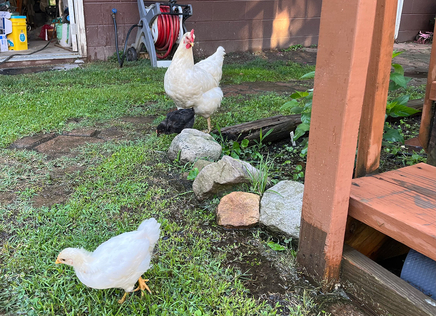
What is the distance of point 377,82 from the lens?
64.1 inches

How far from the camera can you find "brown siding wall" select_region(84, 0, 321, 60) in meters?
7.48

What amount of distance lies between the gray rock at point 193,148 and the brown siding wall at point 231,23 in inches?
218

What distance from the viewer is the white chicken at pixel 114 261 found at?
148 cm

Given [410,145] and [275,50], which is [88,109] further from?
[275,50]

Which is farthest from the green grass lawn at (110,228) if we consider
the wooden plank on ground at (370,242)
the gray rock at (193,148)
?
the wooden plank on ground at (370,242)

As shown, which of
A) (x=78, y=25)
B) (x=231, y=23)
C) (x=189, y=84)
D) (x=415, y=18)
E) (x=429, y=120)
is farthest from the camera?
(x=415, y=18)

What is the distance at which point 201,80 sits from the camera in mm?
3576

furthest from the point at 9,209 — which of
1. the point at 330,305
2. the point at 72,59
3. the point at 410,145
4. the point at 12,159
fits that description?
the point at 72,59

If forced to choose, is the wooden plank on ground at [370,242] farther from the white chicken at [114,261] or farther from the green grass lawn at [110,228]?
the white chicken at [114,261]

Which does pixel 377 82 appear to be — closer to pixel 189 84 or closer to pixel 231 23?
pixel 189 84

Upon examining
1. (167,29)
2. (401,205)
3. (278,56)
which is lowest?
(401,205)

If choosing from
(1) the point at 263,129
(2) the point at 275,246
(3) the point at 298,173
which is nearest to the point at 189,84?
(1) the point at 263,129

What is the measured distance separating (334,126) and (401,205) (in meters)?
0.44

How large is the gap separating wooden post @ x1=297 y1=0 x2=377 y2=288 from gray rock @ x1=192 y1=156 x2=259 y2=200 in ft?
2.51
